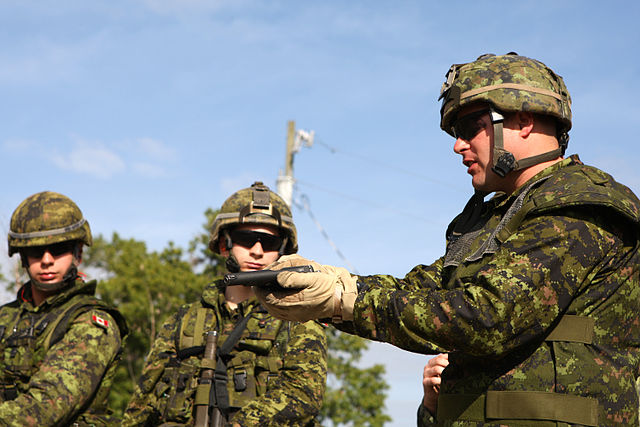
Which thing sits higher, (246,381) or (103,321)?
(103,321)

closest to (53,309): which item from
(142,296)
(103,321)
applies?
(103,321)

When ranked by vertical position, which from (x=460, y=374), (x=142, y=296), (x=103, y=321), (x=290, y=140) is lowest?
(x=460, y=374)

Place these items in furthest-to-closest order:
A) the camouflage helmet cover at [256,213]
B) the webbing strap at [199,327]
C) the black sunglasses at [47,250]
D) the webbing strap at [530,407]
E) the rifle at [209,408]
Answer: the black sunglasses at [47,250] < the camouflage helmet cover at [256,213] < the webbing strap at [199,327] < the rifle at [209,408] < the webbing strap at [530,407]

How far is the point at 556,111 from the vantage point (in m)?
4.08

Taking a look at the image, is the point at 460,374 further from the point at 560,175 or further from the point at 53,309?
A: the point at 53,309

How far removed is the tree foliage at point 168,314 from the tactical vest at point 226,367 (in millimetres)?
26256

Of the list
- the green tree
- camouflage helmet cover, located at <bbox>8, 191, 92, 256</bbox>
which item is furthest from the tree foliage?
camouflage helmet cover, located at <bbox>8, 191, 92, 256</bbox>

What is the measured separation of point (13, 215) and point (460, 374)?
5.51 m

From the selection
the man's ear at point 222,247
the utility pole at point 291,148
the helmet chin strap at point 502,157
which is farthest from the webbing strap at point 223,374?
the utility pole at point 291,148

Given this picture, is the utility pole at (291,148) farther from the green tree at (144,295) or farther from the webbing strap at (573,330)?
the webbing strap at (573,330)

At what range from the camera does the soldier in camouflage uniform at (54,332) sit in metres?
6.30

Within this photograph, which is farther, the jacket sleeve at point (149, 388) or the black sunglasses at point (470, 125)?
the jacket sleeve at point (149, 388)

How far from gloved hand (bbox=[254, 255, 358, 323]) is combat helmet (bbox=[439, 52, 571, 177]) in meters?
1.11

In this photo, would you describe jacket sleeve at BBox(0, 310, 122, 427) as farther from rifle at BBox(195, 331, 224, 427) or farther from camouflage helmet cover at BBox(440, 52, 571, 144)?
camouflage helmet cover at BBox(440, 52, 571, 144)
